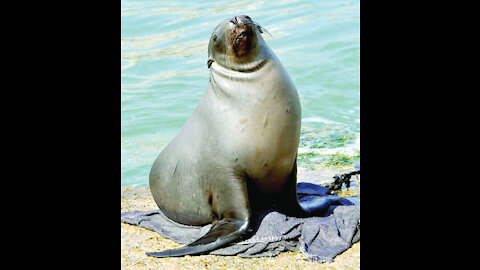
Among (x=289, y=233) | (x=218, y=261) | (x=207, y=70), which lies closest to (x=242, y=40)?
(x=289, y=233)

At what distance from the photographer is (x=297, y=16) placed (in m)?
14.0

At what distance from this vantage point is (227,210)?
354 cm

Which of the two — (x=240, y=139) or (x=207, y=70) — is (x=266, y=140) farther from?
(x=207, y=70)

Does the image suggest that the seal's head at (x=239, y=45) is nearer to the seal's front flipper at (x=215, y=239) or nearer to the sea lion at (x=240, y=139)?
the sea lion at (x=240, y=139)

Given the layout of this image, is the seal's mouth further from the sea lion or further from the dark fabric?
the dark fabric

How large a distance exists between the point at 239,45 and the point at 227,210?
3.45 ft

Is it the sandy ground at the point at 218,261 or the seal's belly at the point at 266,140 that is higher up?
the seal's belly at the point at 266,140

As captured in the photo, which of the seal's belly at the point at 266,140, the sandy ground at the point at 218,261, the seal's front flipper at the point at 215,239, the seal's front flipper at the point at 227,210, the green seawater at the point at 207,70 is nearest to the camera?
the sandy ground at the point at 218,261

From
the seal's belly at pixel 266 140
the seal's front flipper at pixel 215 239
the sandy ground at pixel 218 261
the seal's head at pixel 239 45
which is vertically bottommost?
the sandy ground at pixel 218 261

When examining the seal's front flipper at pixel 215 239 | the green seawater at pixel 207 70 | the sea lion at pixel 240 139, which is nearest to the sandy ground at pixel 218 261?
the seal's front flipper at pixel 215 239

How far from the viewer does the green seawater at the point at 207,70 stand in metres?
7.23

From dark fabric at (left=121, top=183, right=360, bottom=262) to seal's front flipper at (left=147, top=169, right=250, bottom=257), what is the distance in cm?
7
